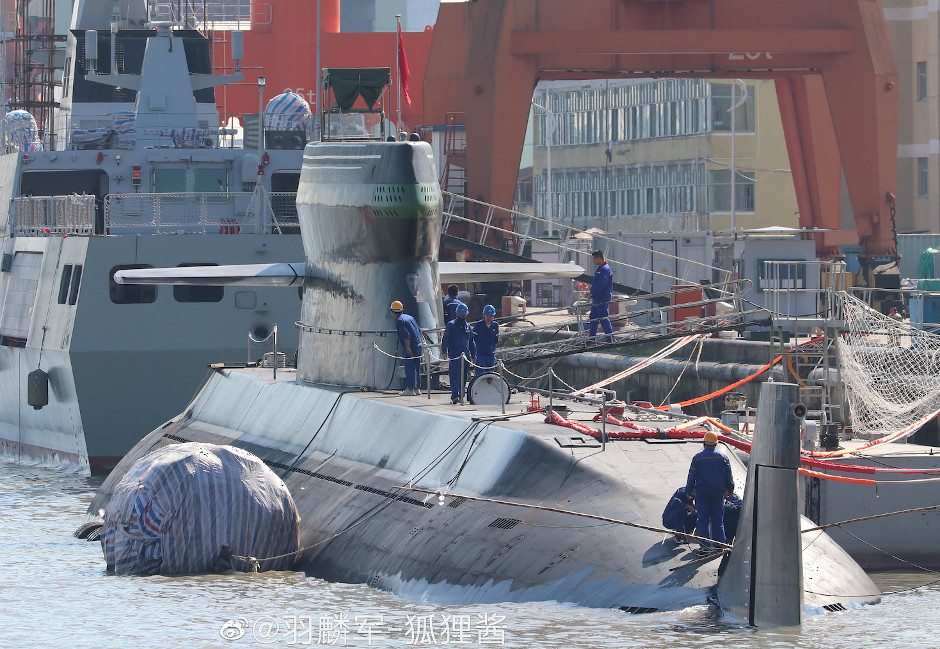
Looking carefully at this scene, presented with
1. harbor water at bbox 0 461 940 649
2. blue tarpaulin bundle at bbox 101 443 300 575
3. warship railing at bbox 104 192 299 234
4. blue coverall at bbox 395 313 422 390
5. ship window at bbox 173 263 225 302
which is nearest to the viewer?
harbor water at bbox 0 461 940 649

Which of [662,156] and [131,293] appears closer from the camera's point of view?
[131,293]

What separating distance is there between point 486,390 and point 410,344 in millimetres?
1422

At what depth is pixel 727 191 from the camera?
7350 cm

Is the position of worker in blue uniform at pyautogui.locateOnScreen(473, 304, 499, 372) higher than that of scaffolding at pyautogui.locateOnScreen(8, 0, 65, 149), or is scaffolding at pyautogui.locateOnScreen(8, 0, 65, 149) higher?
scaffolding at pyautogui.locateOnScreen(8, 0, 65, 149)

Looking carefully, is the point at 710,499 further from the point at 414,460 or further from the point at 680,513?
the point at 414,460

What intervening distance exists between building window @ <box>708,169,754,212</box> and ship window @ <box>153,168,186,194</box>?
43138 mm

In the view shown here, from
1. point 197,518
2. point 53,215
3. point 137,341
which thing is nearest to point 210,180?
point 53,215

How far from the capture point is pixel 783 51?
38281mm

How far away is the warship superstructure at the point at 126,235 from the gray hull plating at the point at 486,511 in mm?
8926

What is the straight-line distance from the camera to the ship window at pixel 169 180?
31969 mm

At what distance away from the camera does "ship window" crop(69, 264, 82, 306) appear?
93.1ft

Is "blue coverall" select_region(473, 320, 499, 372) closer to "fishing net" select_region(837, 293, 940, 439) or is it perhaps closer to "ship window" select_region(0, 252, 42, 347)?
"fishing net" select_region(837, 293, 940, 439)

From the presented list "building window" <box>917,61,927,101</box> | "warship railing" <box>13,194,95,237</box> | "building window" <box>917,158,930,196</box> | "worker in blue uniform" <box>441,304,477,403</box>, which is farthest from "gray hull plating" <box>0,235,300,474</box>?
"building window" <box>917,61,927,101</box>

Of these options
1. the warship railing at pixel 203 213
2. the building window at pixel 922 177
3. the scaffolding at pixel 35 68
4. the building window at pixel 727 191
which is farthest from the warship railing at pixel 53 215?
the building window at pixel 727 191
